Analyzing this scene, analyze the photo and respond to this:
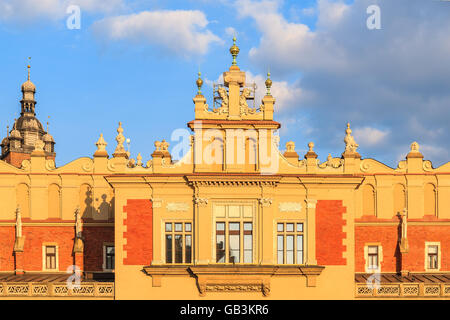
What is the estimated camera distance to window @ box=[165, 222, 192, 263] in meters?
35.8

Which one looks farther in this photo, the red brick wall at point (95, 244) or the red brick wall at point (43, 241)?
the red brick wall at point (43, 241)

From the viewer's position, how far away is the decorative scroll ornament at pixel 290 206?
118ft

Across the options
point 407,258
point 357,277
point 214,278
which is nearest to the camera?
point 214,278

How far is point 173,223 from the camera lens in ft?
118

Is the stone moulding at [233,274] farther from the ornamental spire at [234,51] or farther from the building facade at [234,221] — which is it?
the ornamental spire at [234,51]

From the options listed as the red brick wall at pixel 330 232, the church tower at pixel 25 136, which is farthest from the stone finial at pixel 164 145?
the church tower at pixel 25 136

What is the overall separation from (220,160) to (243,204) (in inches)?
117

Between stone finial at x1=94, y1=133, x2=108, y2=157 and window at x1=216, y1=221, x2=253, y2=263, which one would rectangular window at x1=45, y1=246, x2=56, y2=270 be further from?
window at x1=216, y1=221, x2=253, y2=263

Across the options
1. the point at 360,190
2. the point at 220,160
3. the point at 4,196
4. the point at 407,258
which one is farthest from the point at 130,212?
the point at 407,258

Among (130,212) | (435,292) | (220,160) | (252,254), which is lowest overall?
(435,292)

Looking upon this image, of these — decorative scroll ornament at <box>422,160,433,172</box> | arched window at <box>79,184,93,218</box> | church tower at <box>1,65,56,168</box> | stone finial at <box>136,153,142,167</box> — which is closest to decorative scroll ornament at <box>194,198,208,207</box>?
stone finial at <box>136,153,142,167</box>

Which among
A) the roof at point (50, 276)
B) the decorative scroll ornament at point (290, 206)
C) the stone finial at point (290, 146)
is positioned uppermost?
the stone finial at point (290, 146)

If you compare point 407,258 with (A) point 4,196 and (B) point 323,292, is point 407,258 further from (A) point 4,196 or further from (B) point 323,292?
(A) point 4,196

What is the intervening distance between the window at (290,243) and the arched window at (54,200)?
2045 centimetres
